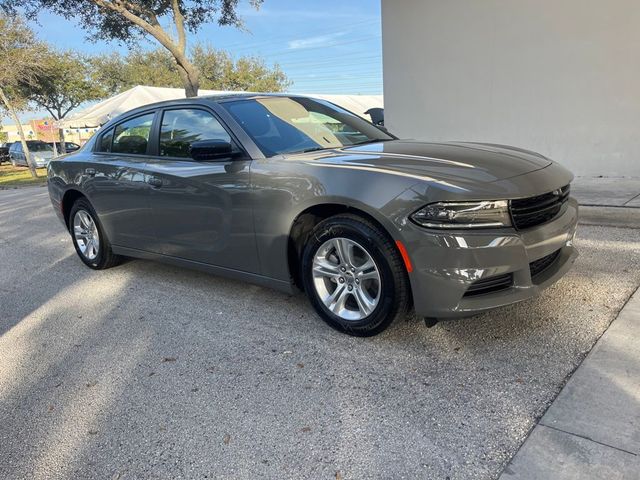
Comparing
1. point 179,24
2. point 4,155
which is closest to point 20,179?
point 179,24

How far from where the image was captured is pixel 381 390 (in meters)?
2.80

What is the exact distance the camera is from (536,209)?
121 inches

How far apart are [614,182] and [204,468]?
796 centimetres

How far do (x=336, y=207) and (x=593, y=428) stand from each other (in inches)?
73.1

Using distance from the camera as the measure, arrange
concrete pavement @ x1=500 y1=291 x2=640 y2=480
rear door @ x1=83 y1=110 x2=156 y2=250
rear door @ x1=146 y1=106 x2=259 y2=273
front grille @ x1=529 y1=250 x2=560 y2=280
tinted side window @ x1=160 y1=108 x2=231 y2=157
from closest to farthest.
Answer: concrete pavement @ x1=500 y1=291 x2=640 y2=480 < front grille @ x1=529 y1=250 x2=560 y2=280 < rear door @ x1=146 y1=106 x2=259 y2=273 < tinted side window @ x1=160 y1=108 x2=231 y2=157 < rear door @ x1=83 y1=110 x2=156 y2=250

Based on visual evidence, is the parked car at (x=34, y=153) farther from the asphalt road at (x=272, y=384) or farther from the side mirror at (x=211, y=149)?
the side mirror at (x=211, y=149)

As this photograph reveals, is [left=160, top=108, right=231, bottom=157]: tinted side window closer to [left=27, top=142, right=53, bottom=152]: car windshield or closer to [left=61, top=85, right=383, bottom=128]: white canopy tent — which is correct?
[left=61, top=85, right=383, bottom=128]: white canopy tent

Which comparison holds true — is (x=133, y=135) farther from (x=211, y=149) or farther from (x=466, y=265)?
(x=466, y=265)

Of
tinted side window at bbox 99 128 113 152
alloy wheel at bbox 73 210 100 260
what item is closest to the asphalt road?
alloy wheel at bbox 73 210 100 260

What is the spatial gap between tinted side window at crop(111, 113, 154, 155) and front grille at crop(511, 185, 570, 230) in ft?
10.7

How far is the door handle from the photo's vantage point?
171 inches

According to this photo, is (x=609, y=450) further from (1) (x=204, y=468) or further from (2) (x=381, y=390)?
(1) (x=204, y=468)

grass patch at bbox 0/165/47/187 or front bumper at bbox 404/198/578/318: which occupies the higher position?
front bumper at bbox 404/198/578/318

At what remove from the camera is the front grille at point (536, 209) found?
9.66ft
